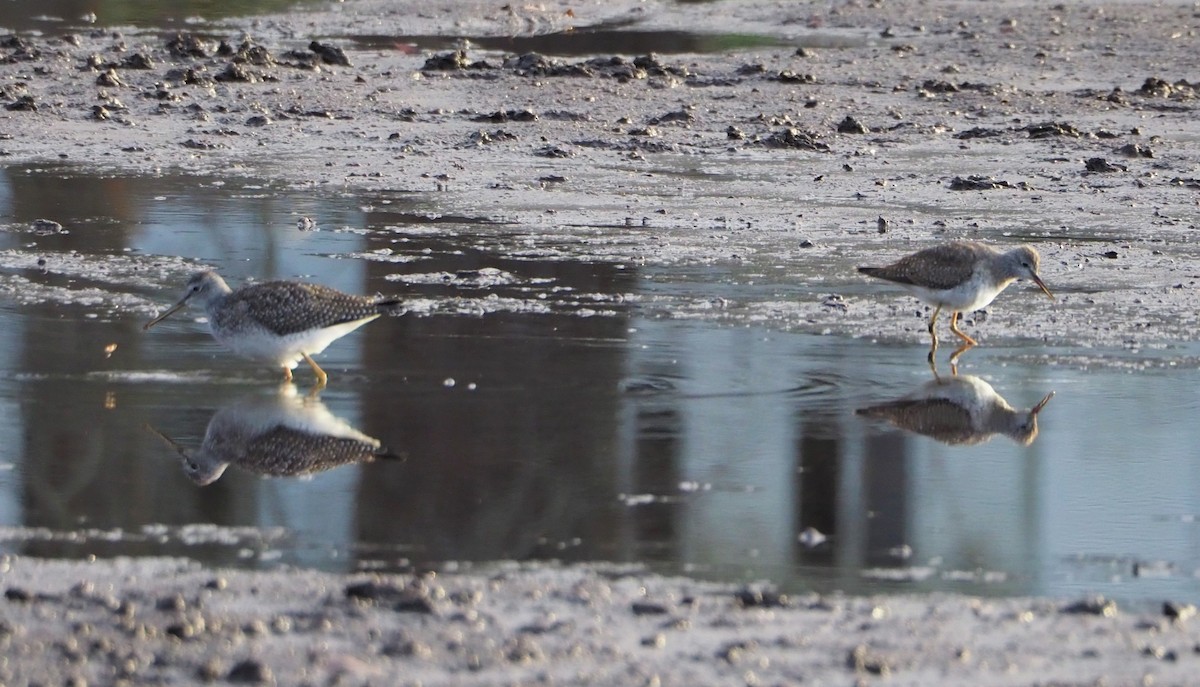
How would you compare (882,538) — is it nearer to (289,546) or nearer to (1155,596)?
(1155,596)

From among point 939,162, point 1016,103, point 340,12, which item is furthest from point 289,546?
point 340,12

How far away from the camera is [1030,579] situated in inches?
250

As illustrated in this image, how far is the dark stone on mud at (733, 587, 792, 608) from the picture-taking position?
5.94m

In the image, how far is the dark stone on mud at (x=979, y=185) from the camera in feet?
49.6

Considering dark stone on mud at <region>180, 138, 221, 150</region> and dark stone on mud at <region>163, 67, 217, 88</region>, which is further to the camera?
dark stone on mud at <region>163, 67, 217, 88</region>

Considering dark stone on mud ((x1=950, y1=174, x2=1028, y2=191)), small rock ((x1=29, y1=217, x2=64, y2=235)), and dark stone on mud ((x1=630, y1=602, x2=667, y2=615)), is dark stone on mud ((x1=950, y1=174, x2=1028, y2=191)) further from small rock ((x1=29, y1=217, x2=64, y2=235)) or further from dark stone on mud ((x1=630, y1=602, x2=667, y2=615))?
dark stone on mud ((x1=630, y1=602, x2=667, y2=615))

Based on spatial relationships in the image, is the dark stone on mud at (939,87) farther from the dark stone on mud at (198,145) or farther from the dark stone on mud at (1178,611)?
the dark stone on mud at (1178,611)

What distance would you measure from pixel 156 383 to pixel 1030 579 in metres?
4.35

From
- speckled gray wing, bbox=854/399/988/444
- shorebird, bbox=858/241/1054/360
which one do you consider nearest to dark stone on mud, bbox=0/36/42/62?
shorebird, bbox=858/241/1054/360

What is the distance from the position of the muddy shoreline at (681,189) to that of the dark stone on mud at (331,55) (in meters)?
0.03

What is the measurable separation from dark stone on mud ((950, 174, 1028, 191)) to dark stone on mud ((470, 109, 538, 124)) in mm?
4885

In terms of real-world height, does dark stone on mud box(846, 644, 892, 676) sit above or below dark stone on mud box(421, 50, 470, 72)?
below

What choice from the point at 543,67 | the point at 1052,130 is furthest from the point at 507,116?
the point at 1052,130

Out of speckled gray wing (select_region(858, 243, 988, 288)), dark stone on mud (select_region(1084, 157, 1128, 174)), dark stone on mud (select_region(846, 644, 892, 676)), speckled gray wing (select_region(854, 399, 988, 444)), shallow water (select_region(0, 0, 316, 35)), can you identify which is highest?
shallow water (select_region(0, 0, 316, 35))
